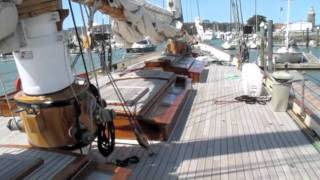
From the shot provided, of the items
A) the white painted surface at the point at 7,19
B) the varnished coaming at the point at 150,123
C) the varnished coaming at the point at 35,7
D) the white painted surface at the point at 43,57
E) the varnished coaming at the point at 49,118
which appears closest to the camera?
the white painted surface at the point at 7,19

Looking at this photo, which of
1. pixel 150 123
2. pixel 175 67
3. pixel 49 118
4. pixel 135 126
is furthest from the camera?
pixel 175 67

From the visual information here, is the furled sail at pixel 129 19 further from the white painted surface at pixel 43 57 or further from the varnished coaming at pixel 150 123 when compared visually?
the varnished coaming at pixel 150 123

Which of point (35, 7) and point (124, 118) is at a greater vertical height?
point (35, 7)

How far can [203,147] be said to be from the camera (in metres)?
5.85

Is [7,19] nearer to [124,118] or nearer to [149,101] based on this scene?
[124,118]

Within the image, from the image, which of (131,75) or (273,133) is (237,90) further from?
(273,133)

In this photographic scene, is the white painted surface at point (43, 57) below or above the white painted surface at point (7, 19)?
below

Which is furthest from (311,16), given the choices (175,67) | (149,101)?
(149,101)

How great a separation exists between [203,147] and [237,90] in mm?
4888

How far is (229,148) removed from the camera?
5746mm

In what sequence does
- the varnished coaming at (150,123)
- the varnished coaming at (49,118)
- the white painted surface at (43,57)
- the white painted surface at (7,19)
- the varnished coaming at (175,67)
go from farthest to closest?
the varnished coaming at (175,67), the varnished coaming at (150,123), the varnished coaming at (49,118), the white painted surface at (43,57), the white painted surface at (7,19)

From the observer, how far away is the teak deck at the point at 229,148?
4.88 m

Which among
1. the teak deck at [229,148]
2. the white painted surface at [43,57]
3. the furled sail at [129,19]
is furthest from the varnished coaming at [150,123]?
the white painted surface at [43,57]

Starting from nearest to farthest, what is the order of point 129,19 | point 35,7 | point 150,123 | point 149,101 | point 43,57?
point 35,7 < point 43,57 < point 150,123 < point 129,19 < point 149,101
